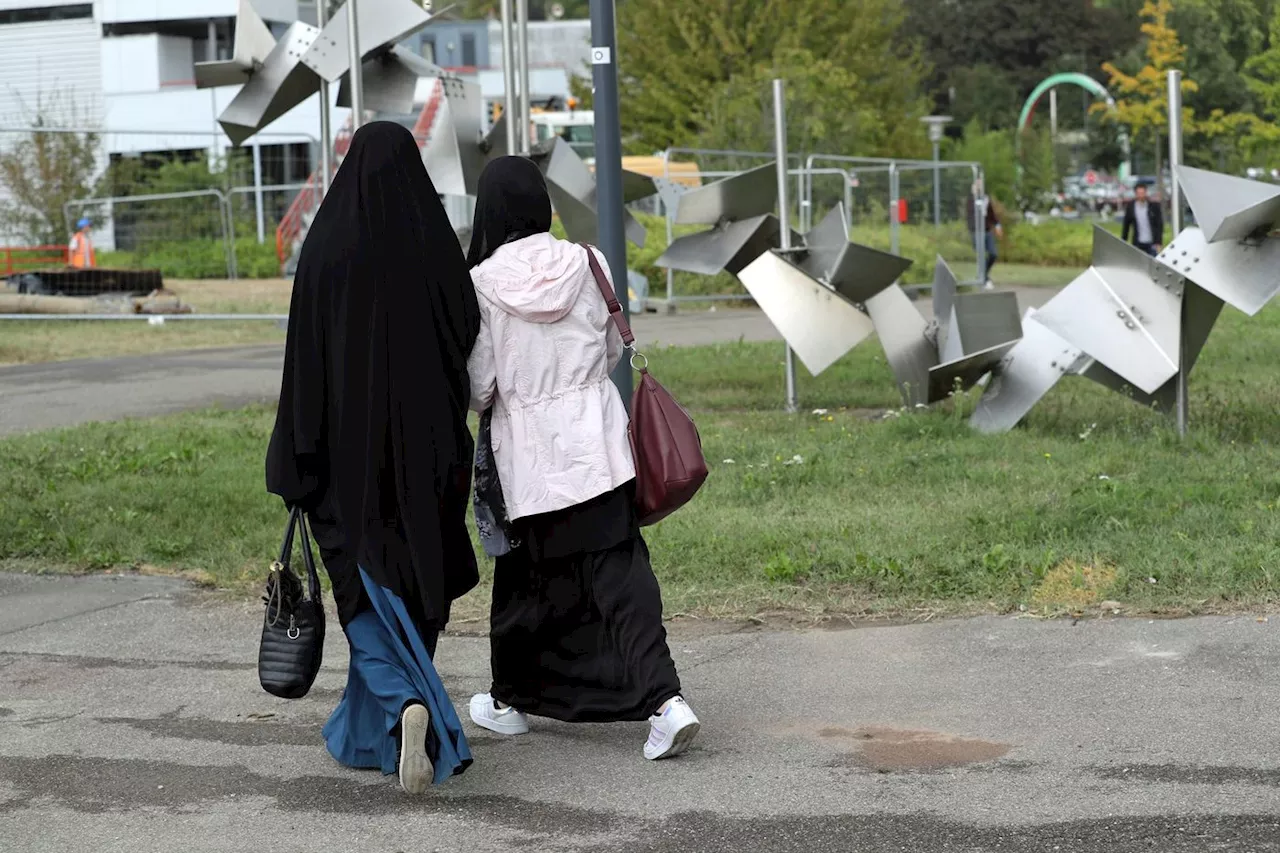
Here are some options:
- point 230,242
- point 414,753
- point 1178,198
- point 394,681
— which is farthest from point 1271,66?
point 414,753

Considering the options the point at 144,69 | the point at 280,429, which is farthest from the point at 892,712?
the point at 144,69

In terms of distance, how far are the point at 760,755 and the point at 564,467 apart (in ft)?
3.09

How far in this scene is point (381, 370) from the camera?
4398 mm

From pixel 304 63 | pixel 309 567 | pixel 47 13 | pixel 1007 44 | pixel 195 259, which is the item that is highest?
pixel 1007 44

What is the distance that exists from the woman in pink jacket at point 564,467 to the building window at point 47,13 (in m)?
49.0

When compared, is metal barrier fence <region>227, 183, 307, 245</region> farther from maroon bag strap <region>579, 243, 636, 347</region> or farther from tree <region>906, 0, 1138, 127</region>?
tree <region>906, 0, 1138, 127</region>

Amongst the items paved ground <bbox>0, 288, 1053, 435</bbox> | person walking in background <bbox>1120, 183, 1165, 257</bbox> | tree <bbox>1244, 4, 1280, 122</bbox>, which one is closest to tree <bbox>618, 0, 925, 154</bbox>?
tree <bbox>1244, 4, 1280, 122</bbox>

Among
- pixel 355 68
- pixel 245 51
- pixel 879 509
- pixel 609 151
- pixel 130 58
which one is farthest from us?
pixel 130 58

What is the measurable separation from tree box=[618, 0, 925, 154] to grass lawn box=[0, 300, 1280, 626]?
23.0 meters

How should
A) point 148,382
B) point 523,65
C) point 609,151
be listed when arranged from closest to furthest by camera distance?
point 609,151 → point 523,65 → point 148,382

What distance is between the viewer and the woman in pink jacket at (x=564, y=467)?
180 inches

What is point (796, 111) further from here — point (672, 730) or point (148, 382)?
point (672, 730)

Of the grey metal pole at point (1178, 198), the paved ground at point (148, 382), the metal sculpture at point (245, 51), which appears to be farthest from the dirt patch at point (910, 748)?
the paved ground at point (148, 382)

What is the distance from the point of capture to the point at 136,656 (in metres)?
6.07
